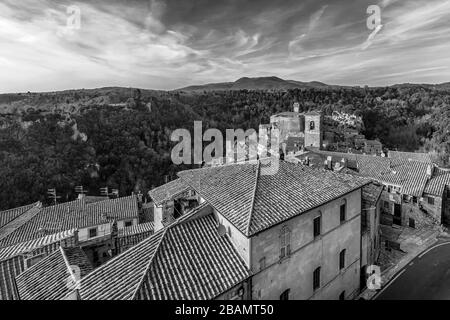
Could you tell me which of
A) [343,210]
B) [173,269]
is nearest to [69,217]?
[173,269]

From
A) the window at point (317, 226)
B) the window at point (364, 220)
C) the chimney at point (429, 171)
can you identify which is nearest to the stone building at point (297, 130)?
the chimney at point (429, 171)

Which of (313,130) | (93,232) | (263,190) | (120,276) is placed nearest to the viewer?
(120,276)

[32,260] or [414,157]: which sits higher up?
[414,157]

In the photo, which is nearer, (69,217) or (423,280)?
(423,280)

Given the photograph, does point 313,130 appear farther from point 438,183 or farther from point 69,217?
point 69,217

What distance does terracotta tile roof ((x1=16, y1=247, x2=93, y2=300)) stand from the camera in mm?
11425

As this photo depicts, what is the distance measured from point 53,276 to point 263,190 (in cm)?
1069

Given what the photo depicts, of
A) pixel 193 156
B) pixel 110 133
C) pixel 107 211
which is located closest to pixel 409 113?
pixel 193 156

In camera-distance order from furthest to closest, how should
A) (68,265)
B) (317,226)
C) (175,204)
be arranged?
(175,204) < (317,226) < (68,265)

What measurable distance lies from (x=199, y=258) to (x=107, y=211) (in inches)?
1046

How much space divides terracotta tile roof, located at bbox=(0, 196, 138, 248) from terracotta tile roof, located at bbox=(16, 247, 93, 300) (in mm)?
16004

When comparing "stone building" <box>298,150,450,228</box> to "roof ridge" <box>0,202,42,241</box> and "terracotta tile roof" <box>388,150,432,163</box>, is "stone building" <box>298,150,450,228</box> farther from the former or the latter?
"roof ridge" <box>0,202,42,241</box>

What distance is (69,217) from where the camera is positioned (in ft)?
106
